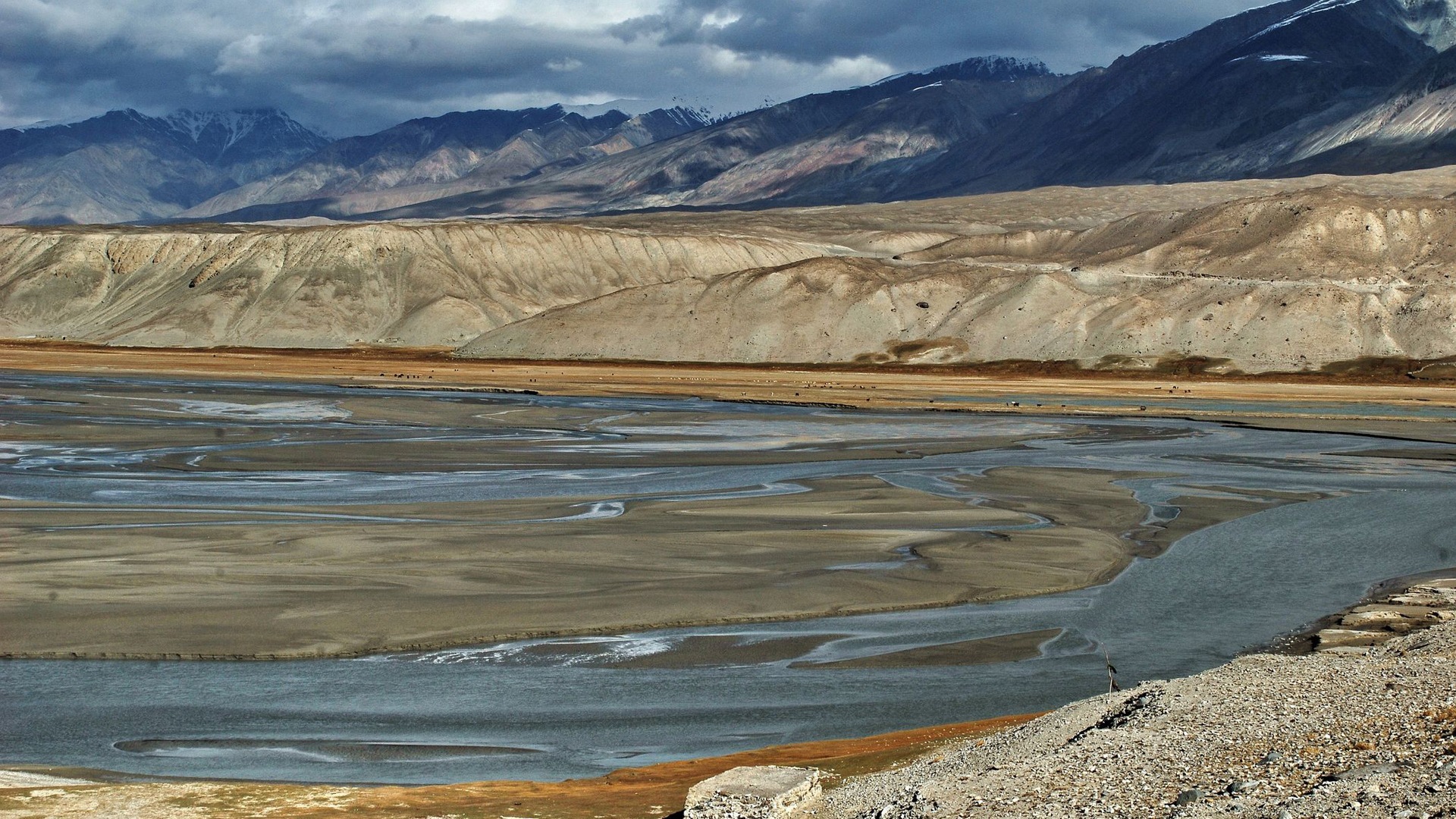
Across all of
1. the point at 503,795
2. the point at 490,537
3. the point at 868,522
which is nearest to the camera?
the point at 503,795

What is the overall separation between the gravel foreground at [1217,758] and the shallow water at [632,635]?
13.0 feet

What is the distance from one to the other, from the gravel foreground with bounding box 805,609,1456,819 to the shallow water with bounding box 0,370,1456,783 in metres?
3.95

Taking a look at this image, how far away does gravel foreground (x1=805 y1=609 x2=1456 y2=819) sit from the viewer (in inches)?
435

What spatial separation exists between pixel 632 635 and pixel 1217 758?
11.9 meters

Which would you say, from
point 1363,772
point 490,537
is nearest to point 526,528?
point 490,537

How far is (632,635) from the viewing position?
22781 mm

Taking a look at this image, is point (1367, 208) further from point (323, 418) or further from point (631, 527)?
point (631, 527)

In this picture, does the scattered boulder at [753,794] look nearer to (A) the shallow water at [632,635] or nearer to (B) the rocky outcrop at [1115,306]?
(A) the shallow water at [632,635]

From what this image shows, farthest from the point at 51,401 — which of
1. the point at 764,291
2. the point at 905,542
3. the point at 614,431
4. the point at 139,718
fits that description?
the point at 764,291

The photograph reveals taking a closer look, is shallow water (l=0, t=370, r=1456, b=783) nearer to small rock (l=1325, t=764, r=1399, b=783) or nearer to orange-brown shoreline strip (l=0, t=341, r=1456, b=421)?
small rock (l=1325, t=764, r=1399, b=783)

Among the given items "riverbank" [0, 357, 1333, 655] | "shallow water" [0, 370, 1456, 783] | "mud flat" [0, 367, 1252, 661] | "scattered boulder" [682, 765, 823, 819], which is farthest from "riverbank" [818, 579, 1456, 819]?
"mud flat" [0, 367, 1252, 661]

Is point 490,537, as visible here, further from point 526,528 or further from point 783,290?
point 783,290

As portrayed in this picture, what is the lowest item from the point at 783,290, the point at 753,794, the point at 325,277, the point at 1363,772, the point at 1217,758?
the point at 753,794

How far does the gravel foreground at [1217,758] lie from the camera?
1105 cm
